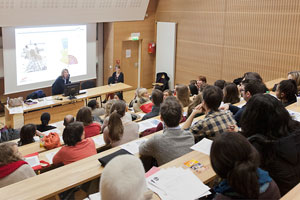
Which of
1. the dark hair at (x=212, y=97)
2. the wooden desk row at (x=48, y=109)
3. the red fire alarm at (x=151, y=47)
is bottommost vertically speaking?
the wooden desk row at (x=48, y=109)

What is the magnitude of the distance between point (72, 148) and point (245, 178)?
101 inches

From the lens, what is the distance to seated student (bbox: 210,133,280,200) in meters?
1.71

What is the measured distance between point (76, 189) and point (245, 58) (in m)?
6.72

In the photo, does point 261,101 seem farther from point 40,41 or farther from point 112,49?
point 112,49

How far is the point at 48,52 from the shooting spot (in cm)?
943

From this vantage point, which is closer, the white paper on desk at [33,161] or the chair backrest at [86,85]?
the white paper on desk at [33,161]

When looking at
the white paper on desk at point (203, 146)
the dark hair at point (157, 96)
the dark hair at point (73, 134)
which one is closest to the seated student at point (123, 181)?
the white paper on desk at point (203, 146)

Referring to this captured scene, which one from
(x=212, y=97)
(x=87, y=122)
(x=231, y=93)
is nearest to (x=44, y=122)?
(x=87, y=122)

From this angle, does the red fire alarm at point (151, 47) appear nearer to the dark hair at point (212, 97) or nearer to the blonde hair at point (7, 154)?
the dark hair at point (212, 97)

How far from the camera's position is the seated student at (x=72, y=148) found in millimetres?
3789

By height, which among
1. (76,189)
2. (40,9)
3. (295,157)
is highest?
(40,9)

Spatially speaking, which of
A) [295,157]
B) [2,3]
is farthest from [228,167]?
[2,3]

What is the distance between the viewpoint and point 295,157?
2.31 meters

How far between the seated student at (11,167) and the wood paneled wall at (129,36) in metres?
7.62
